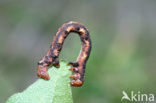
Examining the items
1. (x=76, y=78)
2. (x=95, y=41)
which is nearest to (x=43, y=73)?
(x=76, y=78)

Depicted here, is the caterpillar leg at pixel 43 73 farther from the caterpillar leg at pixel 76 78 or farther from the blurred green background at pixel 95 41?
the blurred green background at pixel 95 41

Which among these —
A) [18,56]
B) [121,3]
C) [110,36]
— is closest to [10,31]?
[18,56]

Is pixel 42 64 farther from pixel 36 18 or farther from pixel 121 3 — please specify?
pixel 121 3

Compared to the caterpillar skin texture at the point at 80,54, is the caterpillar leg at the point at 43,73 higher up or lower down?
lower down

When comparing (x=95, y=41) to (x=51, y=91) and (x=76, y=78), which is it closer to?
(x=76, y=78)

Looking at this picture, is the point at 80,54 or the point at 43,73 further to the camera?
the point at 80,54

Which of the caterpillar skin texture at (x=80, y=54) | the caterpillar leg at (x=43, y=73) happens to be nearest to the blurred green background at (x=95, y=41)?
the caterpillar skin texture at (x=80, y=54)
